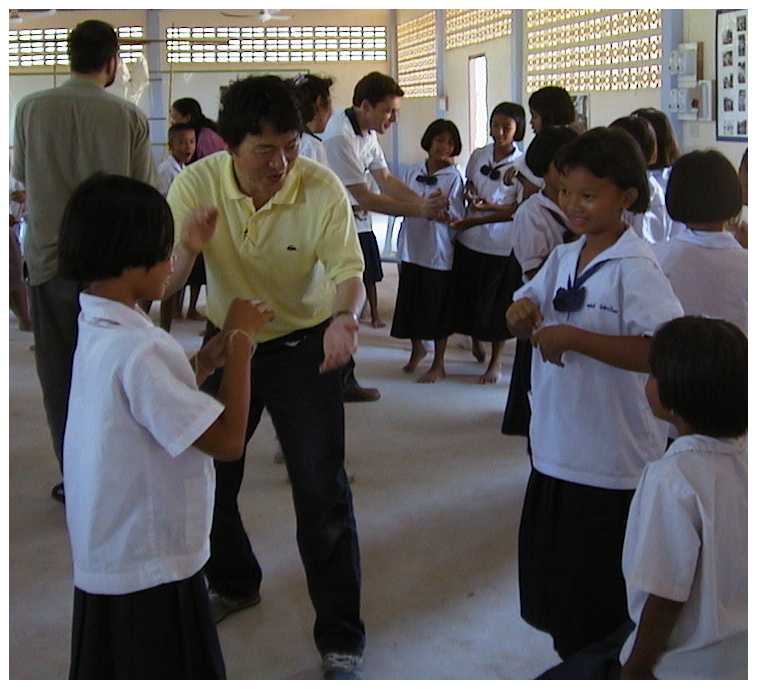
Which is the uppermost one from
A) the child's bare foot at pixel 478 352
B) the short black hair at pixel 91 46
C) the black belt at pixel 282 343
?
the short black hair at pixel 91 46

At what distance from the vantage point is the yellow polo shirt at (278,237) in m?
2.23

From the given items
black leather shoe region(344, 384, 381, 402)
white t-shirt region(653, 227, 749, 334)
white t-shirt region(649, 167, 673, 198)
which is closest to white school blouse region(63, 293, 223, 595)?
white t-shirt region(653, 227, 749, 334)

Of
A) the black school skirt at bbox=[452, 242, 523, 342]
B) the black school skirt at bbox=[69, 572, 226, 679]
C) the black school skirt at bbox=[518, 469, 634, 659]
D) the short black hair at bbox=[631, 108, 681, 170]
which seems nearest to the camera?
the black school skirt at bbox=[69, 572, 226, 679]

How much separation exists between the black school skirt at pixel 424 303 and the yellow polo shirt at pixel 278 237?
2.82m

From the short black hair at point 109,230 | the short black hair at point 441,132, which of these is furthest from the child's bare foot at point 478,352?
the short black hair at point 109,230

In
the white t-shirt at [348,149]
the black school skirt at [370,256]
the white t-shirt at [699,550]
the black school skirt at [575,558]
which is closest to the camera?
the white t-shirt at [699,550]

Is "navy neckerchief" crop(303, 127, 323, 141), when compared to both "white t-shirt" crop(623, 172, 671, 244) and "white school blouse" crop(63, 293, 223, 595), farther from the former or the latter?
"white school blouse" crop(63, 293, 223, 595)

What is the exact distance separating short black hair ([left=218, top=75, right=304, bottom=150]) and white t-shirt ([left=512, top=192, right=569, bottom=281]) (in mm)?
1117

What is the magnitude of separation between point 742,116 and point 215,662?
356 cm

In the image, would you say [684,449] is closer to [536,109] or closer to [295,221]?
[295,221]

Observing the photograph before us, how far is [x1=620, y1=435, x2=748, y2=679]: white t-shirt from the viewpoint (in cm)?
148

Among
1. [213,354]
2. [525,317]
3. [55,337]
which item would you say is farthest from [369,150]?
[213,354]

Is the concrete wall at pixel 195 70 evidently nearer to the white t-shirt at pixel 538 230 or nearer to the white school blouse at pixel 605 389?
the white t-shirt at pixel 538 230

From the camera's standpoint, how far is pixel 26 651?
2.52 meters
